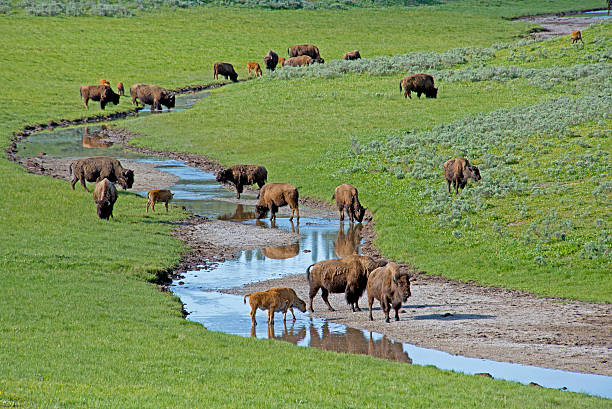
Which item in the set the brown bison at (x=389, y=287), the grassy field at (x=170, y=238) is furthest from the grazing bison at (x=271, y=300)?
the brown bison at (x=389, y=287)

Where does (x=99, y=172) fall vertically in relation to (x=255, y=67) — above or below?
below

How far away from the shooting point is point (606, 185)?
28.3m

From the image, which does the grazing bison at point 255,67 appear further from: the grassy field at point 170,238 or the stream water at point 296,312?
Result: the stream water at point 296,312

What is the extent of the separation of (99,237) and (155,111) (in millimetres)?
32163

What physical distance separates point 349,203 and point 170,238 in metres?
6.69

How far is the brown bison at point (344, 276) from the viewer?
1989 cm

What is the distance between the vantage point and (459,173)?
3100cm

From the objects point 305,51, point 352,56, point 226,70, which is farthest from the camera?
point 305,51

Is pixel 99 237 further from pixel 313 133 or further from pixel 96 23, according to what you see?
pixel 96 23

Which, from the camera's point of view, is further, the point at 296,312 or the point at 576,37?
the point at 576,37

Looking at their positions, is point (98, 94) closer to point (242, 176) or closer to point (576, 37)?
point (242, 176)

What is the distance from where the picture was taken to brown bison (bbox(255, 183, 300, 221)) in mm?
30422

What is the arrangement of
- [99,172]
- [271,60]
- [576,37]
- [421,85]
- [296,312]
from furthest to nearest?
[271,60]
[576,37]
[421,85]
[99,172]
[296,312]

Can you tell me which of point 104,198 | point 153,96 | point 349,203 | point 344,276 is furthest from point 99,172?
point 153,96
